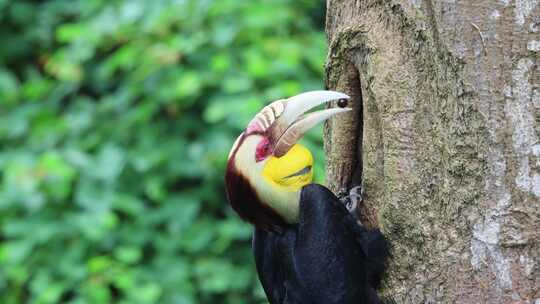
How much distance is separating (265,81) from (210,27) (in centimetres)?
34

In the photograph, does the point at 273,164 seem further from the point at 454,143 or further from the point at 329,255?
the point at 454,143

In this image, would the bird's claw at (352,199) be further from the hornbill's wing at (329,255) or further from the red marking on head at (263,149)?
the red marking on head at (263,149)

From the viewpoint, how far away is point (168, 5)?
11.7ft

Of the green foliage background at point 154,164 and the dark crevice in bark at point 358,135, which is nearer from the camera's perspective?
the dark crevice in bark at point 358,135

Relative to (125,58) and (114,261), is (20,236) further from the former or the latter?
(125,58)

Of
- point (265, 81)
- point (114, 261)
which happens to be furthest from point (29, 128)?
point (265, 81)

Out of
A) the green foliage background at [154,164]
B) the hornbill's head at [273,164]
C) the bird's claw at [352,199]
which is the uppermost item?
the hornbill's head at [273,164]

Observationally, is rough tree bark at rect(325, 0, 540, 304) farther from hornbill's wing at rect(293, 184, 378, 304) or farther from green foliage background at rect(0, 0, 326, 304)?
green foliage background at rect(0, 0, 326, 304)

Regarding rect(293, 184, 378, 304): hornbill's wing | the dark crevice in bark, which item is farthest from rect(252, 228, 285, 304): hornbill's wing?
Answer: the dark crevice in bark

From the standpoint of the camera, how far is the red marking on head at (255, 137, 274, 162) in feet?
6.07

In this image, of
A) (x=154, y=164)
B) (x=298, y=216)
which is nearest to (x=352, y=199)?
(x=298, y=216)

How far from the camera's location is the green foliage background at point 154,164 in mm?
3410

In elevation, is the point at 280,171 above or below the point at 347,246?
above

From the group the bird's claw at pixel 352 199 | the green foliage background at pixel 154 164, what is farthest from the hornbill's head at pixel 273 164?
the green foliage background at pixel 154 164
